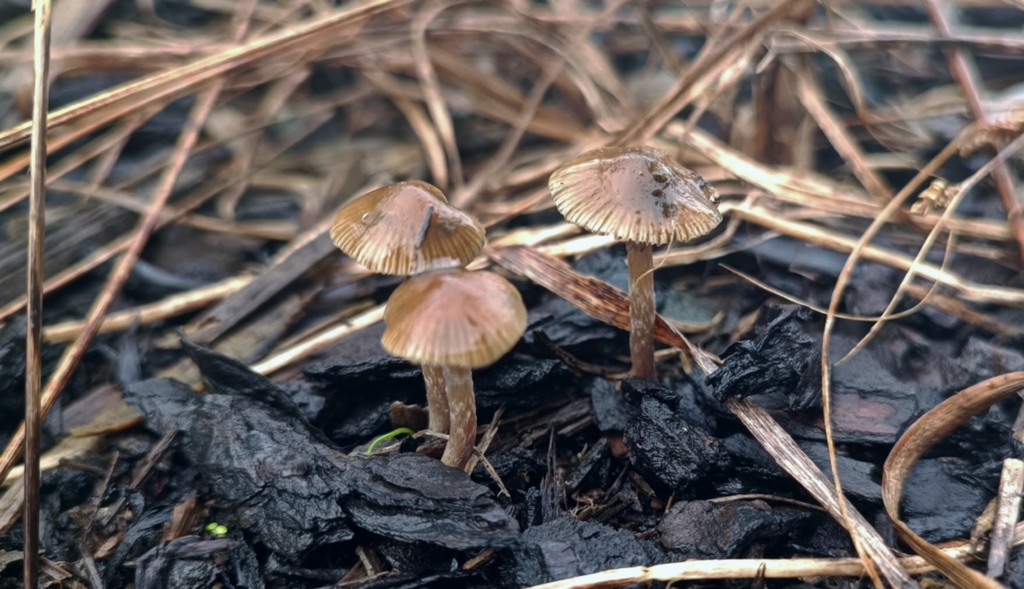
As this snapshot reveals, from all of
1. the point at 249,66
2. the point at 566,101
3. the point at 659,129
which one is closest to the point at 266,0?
the point at 249,66

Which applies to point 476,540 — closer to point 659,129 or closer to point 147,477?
point 147,477

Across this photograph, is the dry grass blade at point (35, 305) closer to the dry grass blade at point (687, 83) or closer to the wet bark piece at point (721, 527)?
the wet bark piece at point (721, 527)

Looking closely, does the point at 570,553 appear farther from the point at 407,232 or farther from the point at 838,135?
the point at 838,135

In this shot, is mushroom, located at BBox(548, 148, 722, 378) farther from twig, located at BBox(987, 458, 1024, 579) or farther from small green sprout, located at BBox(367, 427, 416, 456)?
twig, located at BBox(987, 458, 1024, 579)

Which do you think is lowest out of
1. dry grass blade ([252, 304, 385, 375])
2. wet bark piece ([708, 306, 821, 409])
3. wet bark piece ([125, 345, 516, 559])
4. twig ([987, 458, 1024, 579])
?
wet bark piece ([125, 345, 516, 559])

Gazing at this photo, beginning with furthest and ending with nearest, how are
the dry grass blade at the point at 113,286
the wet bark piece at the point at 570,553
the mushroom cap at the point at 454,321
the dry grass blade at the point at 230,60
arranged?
the dry grass blade at the point at 230,60
the dry grass blade at the point at 113,286
the wet bark piece at the point at 570,553
the mushroom cap at the point at 454,321

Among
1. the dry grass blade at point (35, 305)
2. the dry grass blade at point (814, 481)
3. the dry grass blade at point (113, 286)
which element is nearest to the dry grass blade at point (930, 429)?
the dry grass blade at point (814, 481)

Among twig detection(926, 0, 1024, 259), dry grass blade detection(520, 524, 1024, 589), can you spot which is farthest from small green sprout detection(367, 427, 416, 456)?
twig detection(926, 0, 1024, 259)
